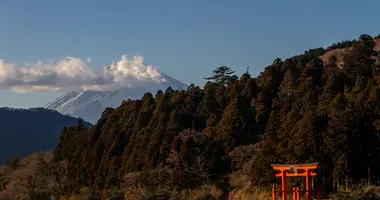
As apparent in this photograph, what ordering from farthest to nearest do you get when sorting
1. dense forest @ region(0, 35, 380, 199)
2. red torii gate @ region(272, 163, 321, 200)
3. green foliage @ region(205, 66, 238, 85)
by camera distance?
green foliage @ region(205, 66, 238, 85) → dense forest @ region(0, 35, 380, 199) → red torii gate @ region(272, 163, 321, 200)

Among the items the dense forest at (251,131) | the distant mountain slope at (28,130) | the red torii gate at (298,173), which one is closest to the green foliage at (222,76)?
the dense forest at (251,131)

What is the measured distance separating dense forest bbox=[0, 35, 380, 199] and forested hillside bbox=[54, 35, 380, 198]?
56 millimetres

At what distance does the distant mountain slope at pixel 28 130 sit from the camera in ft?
355

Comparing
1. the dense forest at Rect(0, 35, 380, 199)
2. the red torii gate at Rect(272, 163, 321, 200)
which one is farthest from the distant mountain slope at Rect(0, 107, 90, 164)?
the red torii gate at Rect(272, 163, 321, 200)

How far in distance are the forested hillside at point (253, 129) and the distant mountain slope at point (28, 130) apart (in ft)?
194

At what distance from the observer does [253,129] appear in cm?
3759

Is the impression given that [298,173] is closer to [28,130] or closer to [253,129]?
[253,129]

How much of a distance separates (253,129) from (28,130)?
8541cm

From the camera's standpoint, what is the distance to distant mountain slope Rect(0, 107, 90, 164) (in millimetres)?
108350

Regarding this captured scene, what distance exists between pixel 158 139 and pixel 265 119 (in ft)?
24.6

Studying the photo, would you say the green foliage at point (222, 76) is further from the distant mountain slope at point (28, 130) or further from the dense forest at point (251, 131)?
the distant mountain slope at point (28, 130)

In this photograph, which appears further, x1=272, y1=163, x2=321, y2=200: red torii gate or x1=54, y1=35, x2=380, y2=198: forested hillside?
x1=54, y1=35, x2=380, y2=198: forested hillside

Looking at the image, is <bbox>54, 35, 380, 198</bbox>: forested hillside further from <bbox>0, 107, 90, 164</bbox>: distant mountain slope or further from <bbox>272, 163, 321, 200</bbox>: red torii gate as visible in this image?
<bbox>0, 107, 90, 164</bbox>: distant mountain slope

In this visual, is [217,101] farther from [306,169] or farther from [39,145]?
[39,145]
